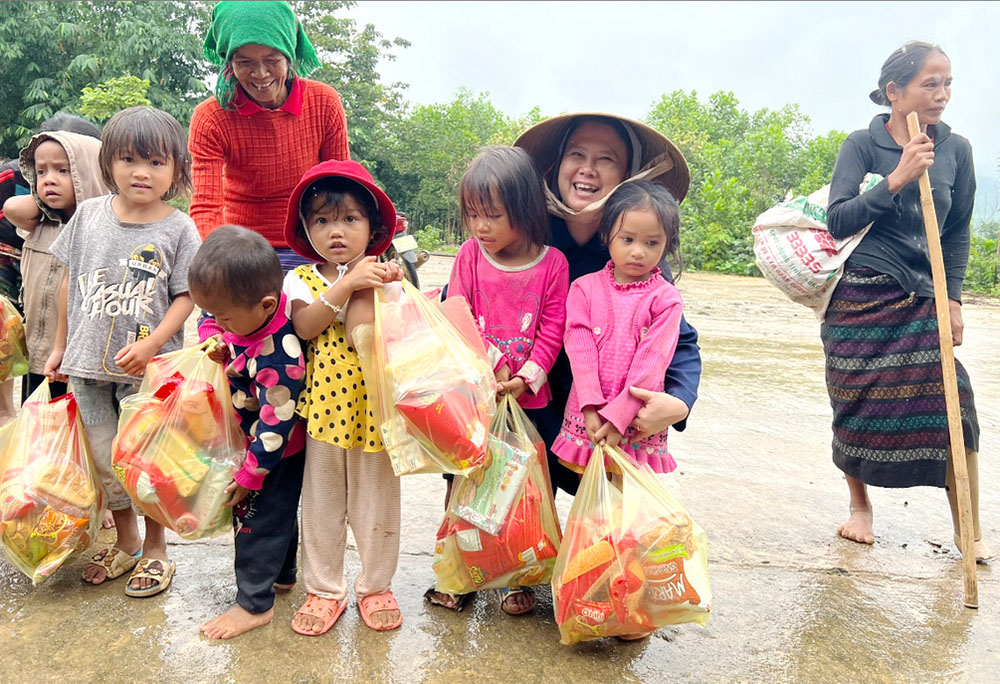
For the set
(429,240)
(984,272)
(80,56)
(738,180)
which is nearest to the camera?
(984,272)

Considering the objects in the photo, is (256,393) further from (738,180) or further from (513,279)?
(738,180)

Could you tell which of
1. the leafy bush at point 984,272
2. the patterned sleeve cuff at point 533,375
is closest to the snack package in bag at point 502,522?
the patterned sleeve cuff at point 533,375

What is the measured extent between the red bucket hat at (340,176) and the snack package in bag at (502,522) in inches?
23.5

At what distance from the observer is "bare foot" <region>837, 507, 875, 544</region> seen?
288cm

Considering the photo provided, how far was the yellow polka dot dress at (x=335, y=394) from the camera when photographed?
2.07m

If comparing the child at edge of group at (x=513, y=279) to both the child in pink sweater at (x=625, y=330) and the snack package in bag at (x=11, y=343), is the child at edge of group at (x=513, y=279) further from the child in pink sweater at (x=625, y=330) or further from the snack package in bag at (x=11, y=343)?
the snack package in bag at (x=11, y=343)

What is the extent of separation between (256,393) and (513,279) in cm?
82

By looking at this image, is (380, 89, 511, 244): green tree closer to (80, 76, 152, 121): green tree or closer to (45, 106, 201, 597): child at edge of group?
(80, 76, 152, 121): green tree

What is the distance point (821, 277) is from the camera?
112 inches

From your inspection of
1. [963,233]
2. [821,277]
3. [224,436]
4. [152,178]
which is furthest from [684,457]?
[152,178]

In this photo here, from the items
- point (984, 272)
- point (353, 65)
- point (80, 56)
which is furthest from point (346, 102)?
point (984, 272)

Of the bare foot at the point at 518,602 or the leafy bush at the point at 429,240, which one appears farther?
the leafy bush at the point at 429,240

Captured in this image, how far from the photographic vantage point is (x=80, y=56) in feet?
48.3

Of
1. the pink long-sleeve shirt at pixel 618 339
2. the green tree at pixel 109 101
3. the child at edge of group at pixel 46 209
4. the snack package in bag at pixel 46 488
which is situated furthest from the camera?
the green tree at pixel 109 101
